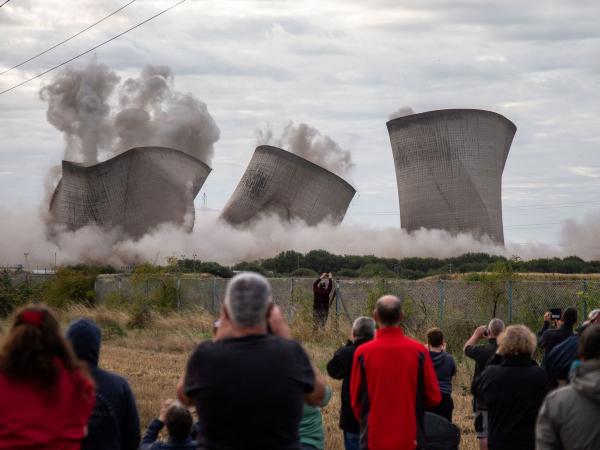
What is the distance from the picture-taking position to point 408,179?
45.3m

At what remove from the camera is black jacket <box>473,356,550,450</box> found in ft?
16.2

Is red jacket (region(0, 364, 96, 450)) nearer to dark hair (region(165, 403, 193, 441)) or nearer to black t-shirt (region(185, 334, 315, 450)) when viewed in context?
A: black t-shirt (region(185, 334, 315, 450))

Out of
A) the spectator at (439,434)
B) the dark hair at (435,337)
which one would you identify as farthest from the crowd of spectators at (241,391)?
the dark hair at (435,337)

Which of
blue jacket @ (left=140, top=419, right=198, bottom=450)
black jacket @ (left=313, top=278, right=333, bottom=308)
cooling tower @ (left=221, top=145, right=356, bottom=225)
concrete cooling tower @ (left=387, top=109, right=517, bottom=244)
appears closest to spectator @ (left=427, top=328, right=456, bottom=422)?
blue jacket @ (left=140, top=419, right=198, bottom=450)

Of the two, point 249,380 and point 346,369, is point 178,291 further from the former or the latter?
point 249,380

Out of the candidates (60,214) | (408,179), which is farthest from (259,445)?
(60,214)

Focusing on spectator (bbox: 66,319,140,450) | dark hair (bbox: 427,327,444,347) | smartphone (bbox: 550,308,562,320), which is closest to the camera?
spectator (bbox: 66,319,140,450)

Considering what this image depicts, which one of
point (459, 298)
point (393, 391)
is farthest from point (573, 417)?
point (459, 298)

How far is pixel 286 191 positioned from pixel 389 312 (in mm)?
45455

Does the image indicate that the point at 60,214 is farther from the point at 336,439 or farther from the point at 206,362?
the point at 206,362

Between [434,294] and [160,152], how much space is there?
33249 mm

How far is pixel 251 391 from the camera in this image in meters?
3.25

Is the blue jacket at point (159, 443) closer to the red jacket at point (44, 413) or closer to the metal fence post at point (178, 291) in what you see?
the red jacket at point (44, 413)

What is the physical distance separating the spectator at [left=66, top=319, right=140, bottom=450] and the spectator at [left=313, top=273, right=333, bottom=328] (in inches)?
461
